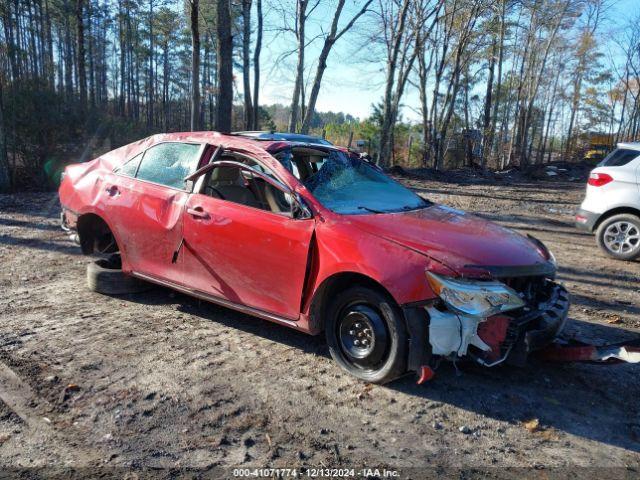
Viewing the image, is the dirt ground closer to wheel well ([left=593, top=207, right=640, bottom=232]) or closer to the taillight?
wheel well ([left=593, top=207, right=640, bottom=232])

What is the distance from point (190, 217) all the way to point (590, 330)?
4.03m

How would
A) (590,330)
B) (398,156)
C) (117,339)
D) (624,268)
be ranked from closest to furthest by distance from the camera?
(117,339) → (590,330) → (624,268) → (398,156)

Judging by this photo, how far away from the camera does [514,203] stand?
46.5 feet

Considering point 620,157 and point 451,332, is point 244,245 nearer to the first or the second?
point 451,332

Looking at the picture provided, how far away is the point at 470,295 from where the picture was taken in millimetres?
3225

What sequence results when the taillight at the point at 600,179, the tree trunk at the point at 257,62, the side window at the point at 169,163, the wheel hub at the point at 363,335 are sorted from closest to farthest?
the wheel hub at the point at 363,335, the side window at the point at 169,163, the taillight at the point at 600,179, the tree trunk at the point at 257,62

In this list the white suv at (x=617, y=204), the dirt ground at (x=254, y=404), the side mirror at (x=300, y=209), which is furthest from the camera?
the white suv at (x=617, y=204)

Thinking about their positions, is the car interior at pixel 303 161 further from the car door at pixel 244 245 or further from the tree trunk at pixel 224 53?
the tree trunk at pixel 224 53

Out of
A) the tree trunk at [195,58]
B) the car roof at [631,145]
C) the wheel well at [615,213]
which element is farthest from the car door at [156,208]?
the tree trunk at [195,58]

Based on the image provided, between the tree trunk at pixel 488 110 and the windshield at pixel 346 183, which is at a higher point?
the tree trunk at pixel 488 110

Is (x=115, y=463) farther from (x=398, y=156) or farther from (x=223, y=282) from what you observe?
(x=398, y=156)

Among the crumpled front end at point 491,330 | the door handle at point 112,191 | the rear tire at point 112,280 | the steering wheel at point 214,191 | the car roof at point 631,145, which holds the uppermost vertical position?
the car roof at point 631,145

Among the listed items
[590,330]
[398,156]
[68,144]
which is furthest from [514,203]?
[398,156]

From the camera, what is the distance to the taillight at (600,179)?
309 inches
